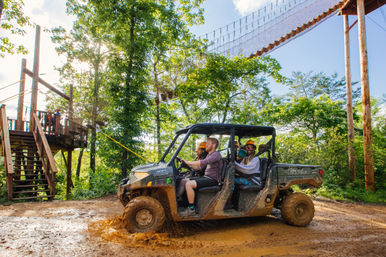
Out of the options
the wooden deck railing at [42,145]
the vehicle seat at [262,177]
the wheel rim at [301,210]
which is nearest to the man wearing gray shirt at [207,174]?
the vehicle seat at [262,177]

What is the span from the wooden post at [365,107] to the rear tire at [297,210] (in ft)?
21.1

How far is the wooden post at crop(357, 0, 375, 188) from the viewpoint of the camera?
971 centimetres

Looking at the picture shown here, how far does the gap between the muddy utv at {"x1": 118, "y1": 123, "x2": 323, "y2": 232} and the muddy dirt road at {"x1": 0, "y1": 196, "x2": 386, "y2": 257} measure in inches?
12.6

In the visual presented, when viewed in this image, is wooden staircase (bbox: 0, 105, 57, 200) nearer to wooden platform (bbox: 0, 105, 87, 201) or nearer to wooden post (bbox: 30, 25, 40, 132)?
wooden platform (bbox: 0, 105, 87, 201)

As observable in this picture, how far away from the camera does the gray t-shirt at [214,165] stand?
4.58 metres

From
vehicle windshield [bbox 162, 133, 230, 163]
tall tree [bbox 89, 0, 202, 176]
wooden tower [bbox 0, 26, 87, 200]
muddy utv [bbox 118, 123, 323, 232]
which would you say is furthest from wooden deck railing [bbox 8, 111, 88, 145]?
muddy utv [bbox 118, 123, 323, 232]

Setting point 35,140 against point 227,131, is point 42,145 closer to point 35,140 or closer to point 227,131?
point 35,140

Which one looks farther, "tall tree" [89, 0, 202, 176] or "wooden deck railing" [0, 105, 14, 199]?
"tall tree" [89, 0, 202, 176]

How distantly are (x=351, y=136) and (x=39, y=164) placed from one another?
1376cm

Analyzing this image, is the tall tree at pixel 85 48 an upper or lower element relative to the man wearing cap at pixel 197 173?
upper

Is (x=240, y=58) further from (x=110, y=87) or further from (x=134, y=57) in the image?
(x=110, y=87)

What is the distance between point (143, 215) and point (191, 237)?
0.96 meters

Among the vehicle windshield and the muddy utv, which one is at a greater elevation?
the vehicle windshield

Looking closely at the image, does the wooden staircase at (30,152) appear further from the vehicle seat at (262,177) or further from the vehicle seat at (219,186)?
the vehicle seat at (262,177)
